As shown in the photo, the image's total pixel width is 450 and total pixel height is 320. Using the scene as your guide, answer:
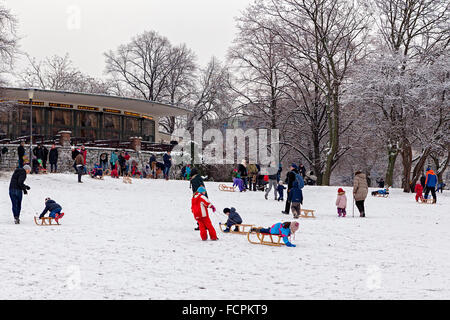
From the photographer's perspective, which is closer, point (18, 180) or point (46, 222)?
point (18, 180)

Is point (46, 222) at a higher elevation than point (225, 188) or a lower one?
lower

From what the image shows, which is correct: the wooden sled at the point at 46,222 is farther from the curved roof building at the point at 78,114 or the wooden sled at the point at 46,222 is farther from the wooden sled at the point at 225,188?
the curved roof building at the point at 78,114

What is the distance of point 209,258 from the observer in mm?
9227

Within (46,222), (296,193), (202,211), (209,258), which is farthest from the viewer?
(296,193)

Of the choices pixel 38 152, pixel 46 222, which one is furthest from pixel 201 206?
pixel 38 152

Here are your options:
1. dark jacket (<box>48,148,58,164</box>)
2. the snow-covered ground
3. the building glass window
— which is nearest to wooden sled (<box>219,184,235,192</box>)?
the snow-covered ground

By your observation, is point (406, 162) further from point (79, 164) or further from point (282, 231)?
point (282, 231)

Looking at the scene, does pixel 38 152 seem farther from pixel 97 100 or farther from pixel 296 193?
pixel 296 193

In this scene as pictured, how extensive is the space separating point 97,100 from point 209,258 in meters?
32.8

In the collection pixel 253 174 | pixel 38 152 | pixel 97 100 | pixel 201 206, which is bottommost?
pixel 201 206

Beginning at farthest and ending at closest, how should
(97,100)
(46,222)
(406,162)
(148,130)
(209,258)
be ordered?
1. (148,130)
2. (97,100)
3. (406,162)
4. (46,222)
5. (209,258)

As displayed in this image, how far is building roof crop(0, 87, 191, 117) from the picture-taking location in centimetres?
3706

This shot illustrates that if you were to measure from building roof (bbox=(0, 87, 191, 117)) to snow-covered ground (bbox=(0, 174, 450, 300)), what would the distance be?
837 inches

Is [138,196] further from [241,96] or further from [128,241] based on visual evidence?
[241,96]
